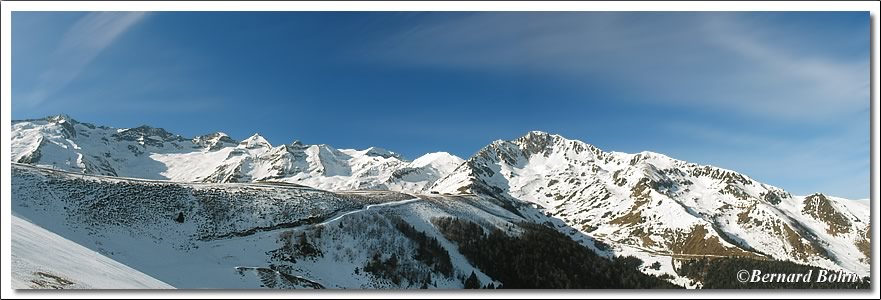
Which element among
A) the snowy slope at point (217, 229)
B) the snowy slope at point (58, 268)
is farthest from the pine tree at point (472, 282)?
the snowy slope at point (58, 268)

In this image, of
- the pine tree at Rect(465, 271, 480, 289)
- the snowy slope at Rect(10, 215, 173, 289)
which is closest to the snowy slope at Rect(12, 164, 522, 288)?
the pine tree at Rect(465, 271, 480, 289)

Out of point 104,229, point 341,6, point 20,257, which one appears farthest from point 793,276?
point 104,229

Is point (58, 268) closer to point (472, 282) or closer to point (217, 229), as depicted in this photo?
→ point (217, 229)

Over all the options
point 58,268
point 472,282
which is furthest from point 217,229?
point 58,268

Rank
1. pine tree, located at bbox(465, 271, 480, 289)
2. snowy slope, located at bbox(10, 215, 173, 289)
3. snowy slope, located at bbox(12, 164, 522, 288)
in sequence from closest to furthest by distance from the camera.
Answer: snowy slope, located at bbox(10, 215, 173, 289), snowy slope, located at bbox(12, 164, 522, 288), pine tree, located at bbox(465, 271, 480, 289)

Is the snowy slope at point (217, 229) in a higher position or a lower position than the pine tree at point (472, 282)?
higher

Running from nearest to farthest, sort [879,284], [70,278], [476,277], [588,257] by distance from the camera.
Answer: [70,278]
[879,284]
[476,277]
[588,257]

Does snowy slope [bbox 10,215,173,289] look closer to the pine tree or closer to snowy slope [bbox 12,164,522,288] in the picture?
snowy slope [bbox 12,164,522,288]

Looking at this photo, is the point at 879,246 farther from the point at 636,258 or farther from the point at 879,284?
the point at 636,258

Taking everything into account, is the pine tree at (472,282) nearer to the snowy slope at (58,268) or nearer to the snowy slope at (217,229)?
the snowy slope at (217,229)
